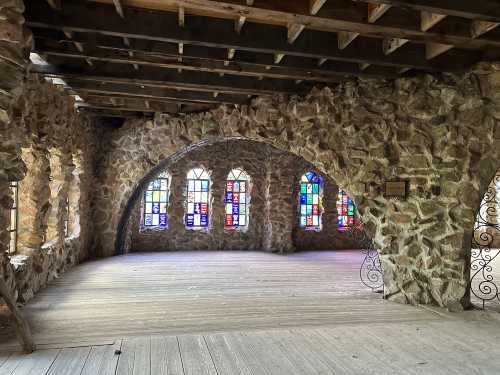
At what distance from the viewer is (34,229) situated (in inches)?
172

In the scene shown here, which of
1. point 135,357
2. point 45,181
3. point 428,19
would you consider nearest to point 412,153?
point 428,19

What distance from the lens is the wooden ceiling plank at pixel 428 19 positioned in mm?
2891

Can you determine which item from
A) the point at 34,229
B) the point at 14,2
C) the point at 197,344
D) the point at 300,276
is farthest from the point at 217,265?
the point at 14,2

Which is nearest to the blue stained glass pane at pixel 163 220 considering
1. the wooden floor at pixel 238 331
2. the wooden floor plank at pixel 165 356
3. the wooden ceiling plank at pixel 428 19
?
the wooden floor at pixel 238 331

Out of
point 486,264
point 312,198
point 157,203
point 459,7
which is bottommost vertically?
point 486,264

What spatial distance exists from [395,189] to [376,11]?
2.08m

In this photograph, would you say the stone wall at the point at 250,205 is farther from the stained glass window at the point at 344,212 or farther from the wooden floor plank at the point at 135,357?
the wooden floor plank at the point at 135,357

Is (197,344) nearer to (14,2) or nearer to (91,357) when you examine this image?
(91,357)

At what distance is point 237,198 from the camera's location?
9.50 metres

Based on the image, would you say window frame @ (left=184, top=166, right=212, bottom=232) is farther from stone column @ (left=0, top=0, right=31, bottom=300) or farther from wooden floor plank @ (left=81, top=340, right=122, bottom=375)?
wooden floor plank @ (left=81, top=340, right=122, bottom=375)

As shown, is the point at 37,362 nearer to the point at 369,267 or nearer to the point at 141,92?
the point at 141,92

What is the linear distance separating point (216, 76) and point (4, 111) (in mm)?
2587

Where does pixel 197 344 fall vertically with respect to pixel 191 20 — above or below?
below

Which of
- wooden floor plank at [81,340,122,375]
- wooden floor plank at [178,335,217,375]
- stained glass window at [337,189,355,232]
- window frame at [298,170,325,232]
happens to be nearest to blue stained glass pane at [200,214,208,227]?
window frame at [298,170,325,232]
